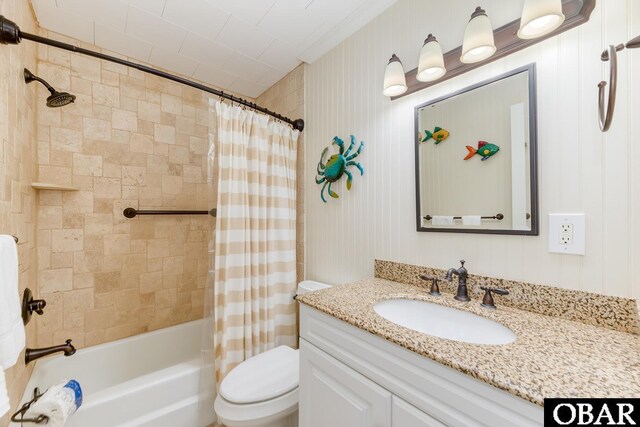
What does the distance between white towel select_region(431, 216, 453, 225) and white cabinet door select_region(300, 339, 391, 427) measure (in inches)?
28.6

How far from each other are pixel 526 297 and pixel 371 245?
725mm

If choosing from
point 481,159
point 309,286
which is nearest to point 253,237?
point 309,286

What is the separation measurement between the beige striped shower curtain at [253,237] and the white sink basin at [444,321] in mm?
860

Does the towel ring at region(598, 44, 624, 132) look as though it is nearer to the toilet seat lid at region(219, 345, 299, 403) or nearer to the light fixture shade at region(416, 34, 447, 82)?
the light fixture shade at region(416, 34, 447, 82)

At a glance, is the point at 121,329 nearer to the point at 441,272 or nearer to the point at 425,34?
the point at 441,272

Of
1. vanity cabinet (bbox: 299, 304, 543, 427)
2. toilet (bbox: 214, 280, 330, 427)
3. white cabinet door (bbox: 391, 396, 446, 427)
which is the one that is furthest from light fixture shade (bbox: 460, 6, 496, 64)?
toilet (bbox: 214, 280, 330, 427)

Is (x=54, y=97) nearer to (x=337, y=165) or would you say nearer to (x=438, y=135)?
(x=337, y=165)

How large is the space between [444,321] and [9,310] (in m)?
1.42

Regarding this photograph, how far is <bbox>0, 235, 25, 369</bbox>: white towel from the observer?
70cm

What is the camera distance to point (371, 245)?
1495mm

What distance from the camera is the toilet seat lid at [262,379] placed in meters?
1.17

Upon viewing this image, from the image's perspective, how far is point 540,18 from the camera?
32.5 inches

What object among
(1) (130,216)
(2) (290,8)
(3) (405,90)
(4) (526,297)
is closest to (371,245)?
(4) (526,297)

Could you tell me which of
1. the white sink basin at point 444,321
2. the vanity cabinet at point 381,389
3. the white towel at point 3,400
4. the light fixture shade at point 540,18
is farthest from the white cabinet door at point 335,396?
the light fixture shade at point 540,18
